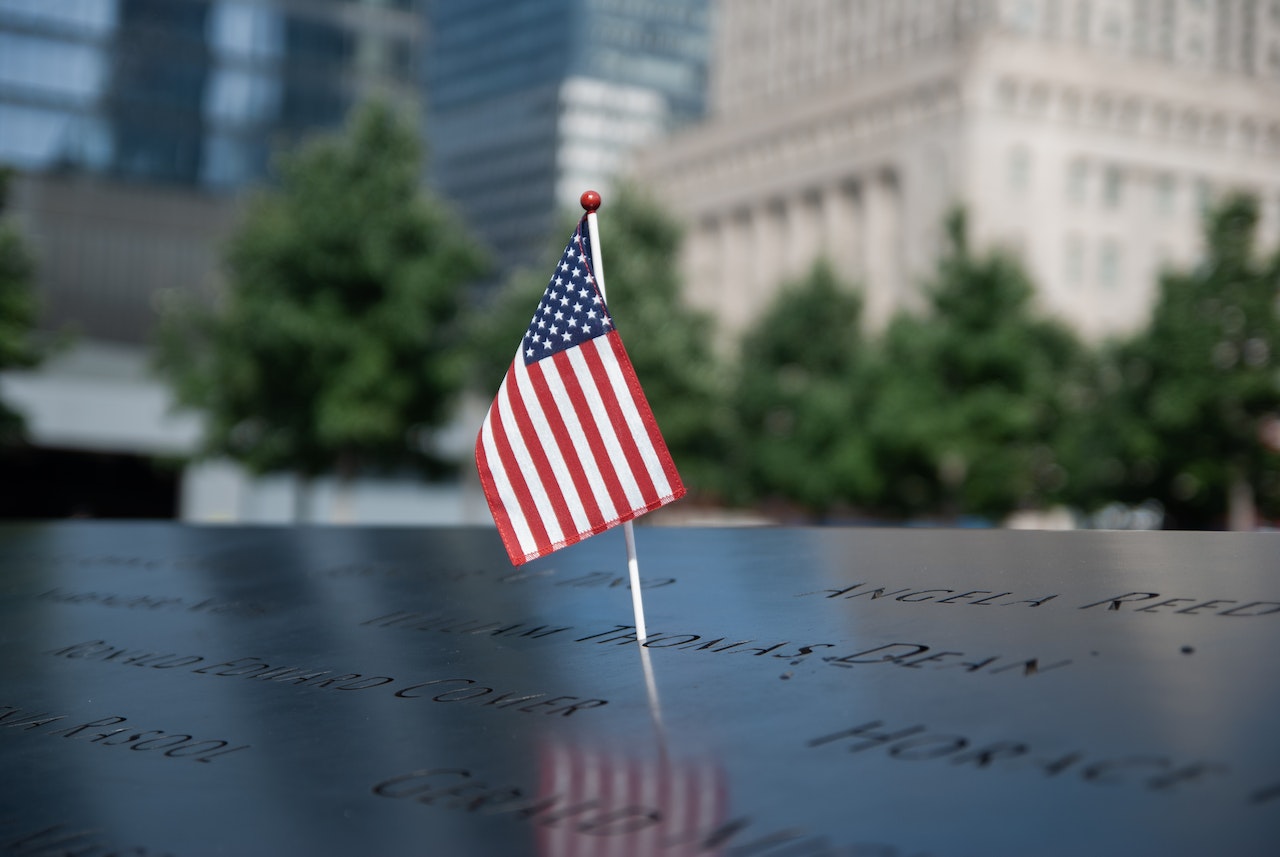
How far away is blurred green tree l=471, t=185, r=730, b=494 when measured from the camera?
95.0ft

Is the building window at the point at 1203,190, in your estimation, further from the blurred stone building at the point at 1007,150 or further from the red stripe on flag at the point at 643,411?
the red stripe on flag at the point at 643,411

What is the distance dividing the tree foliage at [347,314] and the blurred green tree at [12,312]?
11.5 feet

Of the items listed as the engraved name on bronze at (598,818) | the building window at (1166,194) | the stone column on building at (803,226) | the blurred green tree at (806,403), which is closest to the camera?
the engraved name on bronze at (598,818)

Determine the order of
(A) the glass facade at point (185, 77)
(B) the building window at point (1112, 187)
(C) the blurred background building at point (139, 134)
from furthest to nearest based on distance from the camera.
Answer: (B) the building window at point (1112, 187), (A) the glass facade at point (185, 77), (C) the blurred background building at point (139, 134)

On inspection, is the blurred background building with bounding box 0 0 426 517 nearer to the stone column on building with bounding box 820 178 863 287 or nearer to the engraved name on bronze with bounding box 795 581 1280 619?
the stone column on building with bounding box 820 178 863 287

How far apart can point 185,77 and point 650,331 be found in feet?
92.7

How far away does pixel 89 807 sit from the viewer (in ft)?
13.2

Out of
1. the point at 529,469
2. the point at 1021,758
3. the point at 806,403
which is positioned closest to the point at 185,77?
the point at 806,403

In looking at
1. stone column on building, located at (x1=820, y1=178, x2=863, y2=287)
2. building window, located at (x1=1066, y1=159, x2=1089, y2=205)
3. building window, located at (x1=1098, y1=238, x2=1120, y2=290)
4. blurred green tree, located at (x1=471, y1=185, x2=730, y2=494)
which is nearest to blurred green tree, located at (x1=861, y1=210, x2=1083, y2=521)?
blurred green tree, located at (x1=471, y1=185, x2=730, y2=494)

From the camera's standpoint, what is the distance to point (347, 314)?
2592cm

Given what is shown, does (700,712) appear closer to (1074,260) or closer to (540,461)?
(540,461)

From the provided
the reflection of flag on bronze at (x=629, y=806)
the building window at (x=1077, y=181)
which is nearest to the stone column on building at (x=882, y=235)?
the building window at (x=1077, y=181)

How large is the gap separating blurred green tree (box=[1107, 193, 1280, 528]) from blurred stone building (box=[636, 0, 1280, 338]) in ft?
97.1

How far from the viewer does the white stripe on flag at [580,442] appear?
5.29 meters
